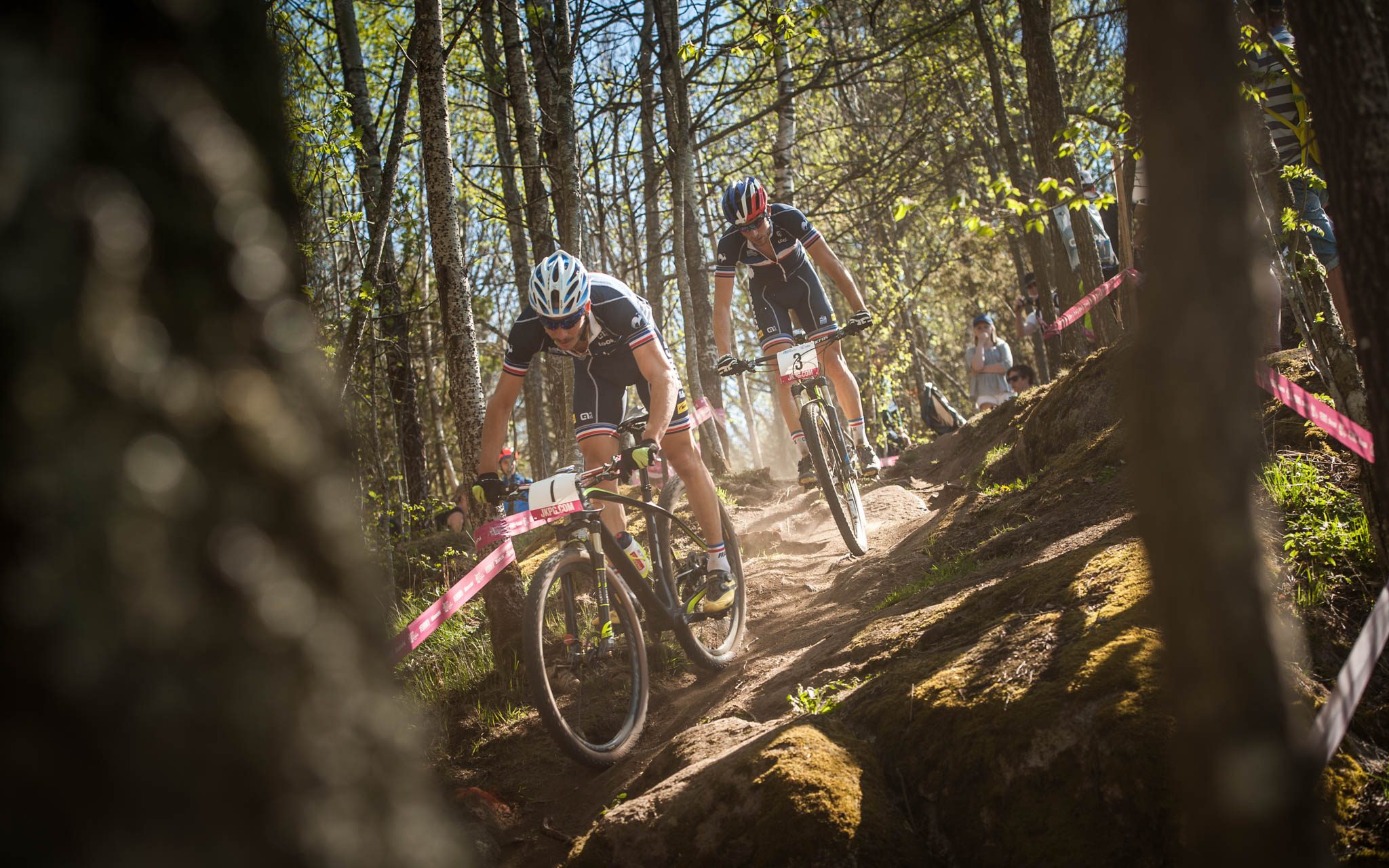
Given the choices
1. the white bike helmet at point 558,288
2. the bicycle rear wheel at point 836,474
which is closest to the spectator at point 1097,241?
the bicycle rear wheel at point 836,474

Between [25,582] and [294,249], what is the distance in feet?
1.33

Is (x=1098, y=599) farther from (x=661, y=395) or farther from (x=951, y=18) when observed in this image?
(x=951, y=18)

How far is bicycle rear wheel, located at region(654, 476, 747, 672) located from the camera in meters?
4.92

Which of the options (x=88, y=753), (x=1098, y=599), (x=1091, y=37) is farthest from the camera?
(x=1091, y=37)

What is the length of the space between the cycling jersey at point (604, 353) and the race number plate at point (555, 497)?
0.95 m

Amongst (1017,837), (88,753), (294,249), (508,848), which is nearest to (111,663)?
(88,753)

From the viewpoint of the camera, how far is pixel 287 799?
71 centimetres

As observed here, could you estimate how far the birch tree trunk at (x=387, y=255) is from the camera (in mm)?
7520

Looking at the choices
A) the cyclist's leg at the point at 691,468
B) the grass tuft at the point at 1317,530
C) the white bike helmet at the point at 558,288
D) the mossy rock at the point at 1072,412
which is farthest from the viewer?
the mossy rock at the point at 1072,412

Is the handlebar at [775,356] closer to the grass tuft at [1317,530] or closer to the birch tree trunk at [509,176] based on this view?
the grass tuft at [1317,530]

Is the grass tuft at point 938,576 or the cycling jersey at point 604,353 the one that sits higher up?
the cycling jersey at point 604,353

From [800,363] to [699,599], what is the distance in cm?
221

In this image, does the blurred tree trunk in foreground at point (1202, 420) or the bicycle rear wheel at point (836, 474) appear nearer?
the blurred tree trunk in foreground at point (1202, 420)

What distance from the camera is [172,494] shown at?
0.70 m
